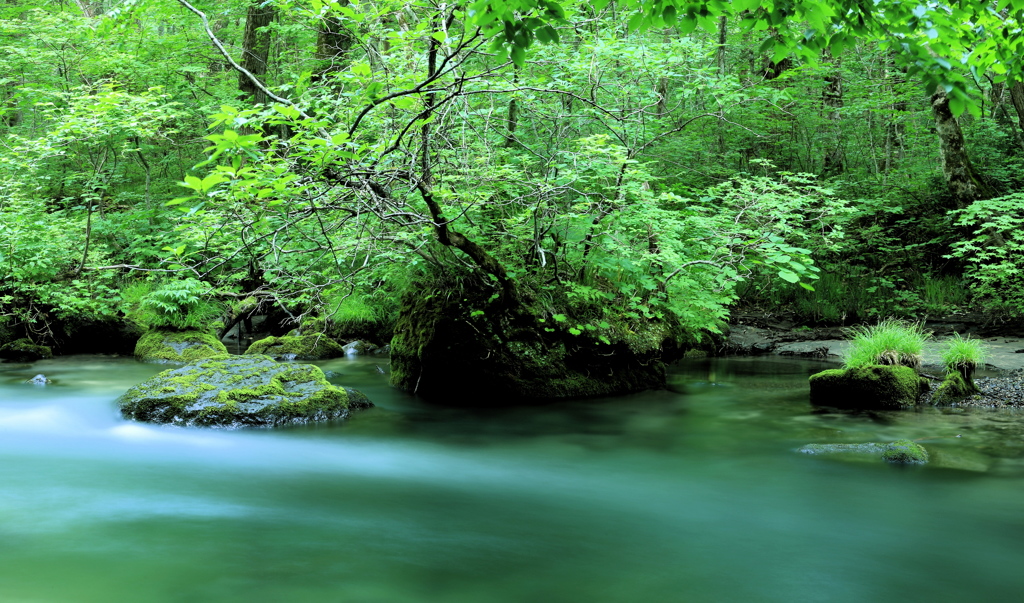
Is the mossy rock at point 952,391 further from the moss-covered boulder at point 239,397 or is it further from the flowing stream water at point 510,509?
the moss-covered boulder at point 239,397

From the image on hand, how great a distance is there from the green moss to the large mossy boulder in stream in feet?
11.4

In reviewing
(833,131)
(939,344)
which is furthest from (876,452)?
(833,131)

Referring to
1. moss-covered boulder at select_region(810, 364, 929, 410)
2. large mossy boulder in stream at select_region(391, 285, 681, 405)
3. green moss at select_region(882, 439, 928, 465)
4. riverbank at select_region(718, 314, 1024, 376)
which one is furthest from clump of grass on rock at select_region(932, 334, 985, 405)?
large mossy boulder in stream at select_region(391, 285, 681, 405)

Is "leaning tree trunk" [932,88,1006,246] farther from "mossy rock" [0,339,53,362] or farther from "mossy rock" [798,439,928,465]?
"mossy rock" [0,339,53,362]

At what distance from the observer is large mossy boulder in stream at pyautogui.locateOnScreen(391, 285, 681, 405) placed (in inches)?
336

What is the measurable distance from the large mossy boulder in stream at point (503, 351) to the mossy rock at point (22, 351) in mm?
7215

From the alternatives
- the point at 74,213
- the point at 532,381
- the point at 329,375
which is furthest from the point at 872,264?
the point at 74,213

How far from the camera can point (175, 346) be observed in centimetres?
1173

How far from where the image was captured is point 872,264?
50.7 feet

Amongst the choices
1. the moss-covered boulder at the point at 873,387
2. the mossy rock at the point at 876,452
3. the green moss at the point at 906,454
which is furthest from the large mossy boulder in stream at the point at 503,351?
the green moss at the point at 906,454

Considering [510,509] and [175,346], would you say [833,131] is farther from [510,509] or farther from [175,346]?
[175,346]

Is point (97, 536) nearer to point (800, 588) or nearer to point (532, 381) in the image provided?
point (800, 588)

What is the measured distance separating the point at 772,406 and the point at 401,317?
499cm

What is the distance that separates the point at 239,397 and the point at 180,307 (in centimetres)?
559
